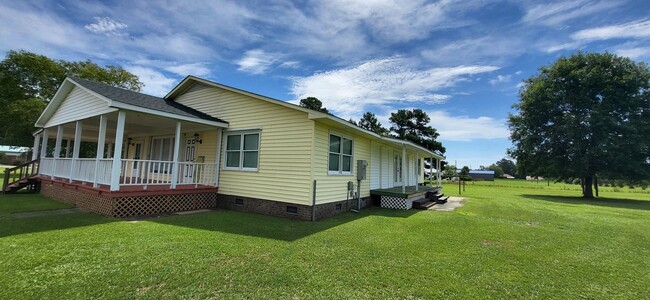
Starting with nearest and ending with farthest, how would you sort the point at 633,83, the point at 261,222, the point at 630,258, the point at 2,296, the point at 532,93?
the point at 2,296, the point at 630,258, the point at 261,222, the point at 633,83, the point at 532,93

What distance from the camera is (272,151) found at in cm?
926

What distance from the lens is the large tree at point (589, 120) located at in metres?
20.7

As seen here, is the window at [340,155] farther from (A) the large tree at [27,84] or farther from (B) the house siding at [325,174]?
(A) the large tree at [27,84]

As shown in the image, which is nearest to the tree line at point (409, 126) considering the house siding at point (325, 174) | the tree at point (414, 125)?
the tree at point (414, 125)

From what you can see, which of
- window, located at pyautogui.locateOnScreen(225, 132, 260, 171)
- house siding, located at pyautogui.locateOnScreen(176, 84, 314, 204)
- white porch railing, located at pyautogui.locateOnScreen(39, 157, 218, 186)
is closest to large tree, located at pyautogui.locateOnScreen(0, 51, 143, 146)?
white porch railing, located at pyautogui.locateOnScreen(39, 157, 218, 186)

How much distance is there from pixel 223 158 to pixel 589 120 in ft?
88.3

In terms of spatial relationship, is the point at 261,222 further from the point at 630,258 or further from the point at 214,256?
the point at 630,258

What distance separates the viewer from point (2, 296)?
10.2 feet

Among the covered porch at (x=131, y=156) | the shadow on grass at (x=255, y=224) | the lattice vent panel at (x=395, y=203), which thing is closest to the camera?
the shadow on grass at (x=255, y=224)

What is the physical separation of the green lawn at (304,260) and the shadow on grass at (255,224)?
1.1 inches

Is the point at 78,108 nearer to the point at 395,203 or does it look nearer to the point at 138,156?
the point at 138,156

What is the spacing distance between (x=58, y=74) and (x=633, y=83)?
159 feet

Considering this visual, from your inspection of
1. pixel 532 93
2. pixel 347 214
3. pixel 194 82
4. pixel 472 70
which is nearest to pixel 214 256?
pixel 347 214

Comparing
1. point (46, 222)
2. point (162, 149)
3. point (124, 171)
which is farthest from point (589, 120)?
point (46, 222)
